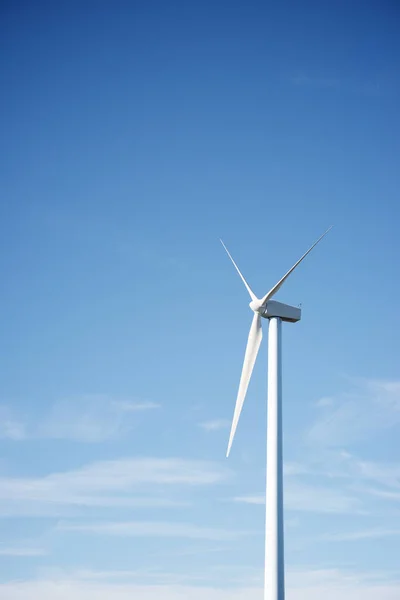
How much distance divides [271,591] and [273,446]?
25.1ft

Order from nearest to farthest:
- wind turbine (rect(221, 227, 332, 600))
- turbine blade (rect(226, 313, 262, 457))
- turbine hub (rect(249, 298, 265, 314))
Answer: wind turbine (rect(221, 227, 332, 600)) < turbine hub (rect(249, 298, 265, 314)) < turbine blade (rect(226, 313, 262, 457))

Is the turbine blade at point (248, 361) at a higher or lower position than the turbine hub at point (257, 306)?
lower

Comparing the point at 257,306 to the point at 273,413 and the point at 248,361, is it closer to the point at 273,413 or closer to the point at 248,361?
the point at 248,361

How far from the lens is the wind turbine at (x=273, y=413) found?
4131 cm

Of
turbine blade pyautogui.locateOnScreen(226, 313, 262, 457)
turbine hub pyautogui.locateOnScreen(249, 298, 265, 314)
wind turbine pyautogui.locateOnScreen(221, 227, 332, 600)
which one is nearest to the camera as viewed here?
wind turbine pyautogui.locateOnScreen(221, 227, 332, 600)

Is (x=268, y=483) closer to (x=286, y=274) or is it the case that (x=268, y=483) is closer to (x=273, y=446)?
(x=273, y=446)

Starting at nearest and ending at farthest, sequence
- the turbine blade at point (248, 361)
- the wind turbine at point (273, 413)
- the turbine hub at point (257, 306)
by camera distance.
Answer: the wind turbine at point (273, 413)
the turbine hub at point (257, 306)
the turbine blade at point (248, 361)

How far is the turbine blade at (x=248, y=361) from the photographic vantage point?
48.9 meters

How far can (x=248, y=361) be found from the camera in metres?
49.0

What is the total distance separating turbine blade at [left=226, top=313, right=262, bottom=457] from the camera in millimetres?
48875

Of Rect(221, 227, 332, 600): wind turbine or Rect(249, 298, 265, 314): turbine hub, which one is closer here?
Rect(221, 227, 332, 600): wind turbine

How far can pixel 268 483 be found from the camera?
43.0 m

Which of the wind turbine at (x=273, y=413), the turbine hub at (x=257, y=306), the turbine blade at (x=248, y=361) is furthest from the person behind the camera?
the turbine blade at (x=248, y=361)

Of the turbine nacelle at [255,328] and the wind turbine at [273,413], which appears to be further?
the turbine nacelle at [255,328]
